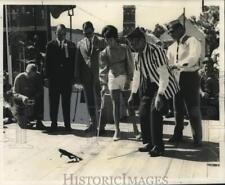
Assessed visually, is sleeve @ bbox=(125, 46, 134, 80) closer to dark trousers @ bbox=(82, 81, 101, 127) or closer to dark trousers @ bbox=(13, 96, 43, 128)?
dark trousers @ bbox=(82, 81, 101, 127)

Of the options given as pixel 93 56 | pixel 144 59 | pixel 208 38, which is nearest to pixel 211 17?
pixel 208 38

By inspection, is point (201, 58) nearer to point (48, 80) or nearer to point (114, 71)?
point (114, 71)

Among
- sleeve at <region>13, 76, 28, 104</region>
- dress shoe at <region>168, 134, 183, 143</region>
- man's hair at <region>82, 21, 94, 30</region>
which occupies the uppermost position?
man's hair at <region>82, 21, 94, 30</region>

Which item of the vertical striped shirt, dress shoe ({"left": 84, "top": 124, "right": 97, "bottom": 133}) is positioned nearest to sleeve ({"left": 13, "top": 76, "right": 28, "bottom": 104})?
dress shoe ({"left": 84, "top": 124, "right": 97, "bottom": 133})

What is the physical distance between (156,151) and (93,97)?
68cm

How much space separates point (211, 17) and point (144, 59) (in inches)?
25.2

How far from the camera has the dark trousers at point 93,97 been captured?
180 inches

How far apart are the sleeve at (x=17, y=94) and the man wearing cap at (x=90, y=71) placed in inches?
18.6

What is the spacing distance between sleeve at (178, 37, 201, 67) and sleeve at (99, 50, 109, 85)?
2.00ft

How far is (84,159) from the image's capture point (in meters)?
4.57

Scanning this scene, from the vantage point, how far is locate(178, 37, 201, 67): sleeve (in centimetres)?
456

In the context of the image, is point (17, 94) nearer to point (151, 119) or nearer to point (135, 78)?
point (135, 78)

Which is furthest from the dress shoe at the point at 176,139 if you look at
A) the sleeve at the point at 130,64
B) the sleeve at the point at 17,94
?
the sleeve at the point at 17,94

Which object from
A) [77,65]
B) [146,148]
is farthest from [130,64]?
[146,148]
